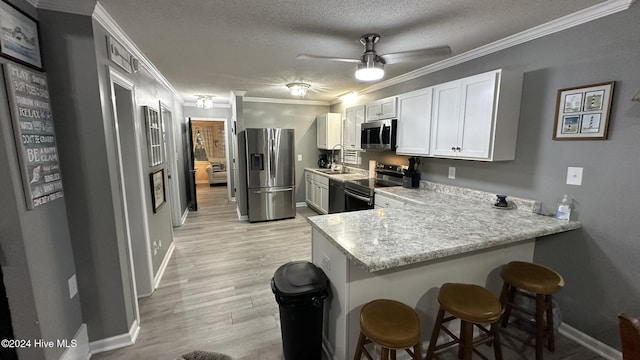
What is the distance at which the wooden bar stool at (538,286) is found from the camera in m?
1.67

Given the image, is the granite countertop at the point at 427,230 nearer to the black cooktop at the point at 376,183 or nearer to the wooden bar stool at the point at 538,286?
the wooden bar stool at the point at 538,286

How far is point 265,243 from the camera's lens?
3.90 meters

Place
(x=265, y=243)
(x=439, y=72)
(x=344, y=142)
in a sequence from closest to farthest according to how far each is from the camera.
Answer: (x=439, y=72), (x=265, y=243), (x=344, y=142)

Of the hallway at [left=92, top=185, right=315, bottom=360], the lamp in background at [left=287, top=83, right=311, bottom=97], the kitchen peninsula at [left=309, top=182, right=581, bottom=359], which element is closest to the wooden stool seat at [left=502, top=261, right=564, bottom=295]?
the kitchen peninsula at [left=309, top=182, right=581, bottom=359]

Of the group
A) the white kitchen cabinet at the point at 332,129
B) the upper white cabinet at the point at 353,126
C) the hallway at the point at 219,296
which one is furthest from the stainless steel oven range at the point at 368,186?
the white kitchen cabinet at the point at 332,129

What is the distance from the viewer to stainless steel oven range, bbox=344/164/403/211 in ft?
11.4

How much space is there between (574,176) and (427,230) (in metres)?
1.29

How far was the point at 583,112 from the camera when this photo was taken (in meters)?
1.89

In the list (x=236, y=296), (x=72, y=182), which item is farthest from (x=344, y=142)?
(x=72, y=182)

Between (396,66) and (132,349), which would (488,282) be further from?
(132,349)

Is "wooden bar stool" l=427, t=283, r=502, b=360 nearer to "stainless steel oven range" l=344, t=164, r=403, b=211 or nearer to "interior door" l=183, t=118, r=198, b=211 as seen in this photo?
"stainless steel oven range" l=344, t=164, r=403, b=211

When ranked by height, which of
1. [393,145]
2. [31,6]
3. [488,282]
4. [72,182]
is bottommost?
[488,282]

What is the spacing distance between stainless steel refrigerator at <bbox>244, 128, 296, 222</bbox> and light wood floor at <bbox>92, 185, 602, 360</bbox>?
0.54 meters

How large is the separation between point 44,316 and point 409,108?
142 inches
